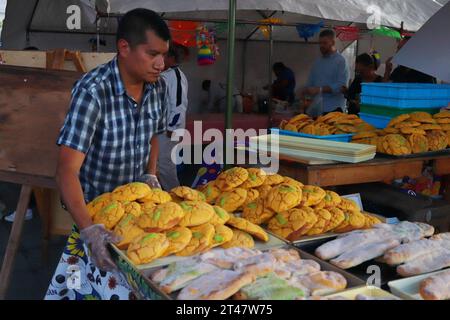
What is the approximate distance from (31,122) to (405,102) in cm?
245

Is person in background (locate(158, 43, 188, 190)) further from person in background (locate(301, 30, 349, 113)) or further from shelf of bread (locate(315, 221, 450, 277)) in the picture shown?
shelf of bread (locate(315, 221, 450, 277))

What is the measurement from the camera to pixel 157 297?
1.26 meters

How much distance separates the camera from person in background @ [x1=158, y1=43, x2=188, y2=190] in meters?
4.39

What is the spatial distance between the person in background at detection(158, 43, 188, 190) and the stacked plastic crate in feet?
5.88

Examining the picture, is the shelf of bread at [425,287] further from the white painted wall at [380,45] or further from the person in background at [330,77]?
the white painted wall at [380,45]

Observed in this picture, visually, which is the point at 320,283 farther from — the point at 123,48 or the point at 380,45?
the point at 380,45

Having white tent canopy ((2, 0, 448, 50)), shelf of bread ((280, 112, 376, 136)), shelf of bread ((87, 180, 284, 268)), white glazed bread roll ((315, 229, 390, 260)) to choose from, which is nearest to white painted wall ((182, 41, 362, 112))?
white tent canopy ((2, 0, 448, 50))

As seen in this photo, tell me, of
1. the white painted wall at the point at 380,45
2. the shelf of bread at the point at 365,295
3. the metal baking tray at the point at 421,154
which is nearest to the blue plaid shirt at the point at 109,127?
the shelf of bread at the point at 365,295

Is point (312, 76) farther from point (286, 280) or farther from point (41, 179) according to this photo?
point (286, 280)

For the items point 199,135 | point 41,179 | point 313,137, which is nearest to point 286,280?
point 313,137

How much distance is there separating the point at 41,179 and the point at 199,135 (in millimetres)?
3494

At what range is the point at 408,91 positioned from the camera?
10.2 ft

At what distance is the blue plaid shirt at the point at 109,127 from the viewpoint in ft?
6.14

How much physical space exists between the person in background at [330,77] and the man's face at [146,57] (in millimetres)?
4329
